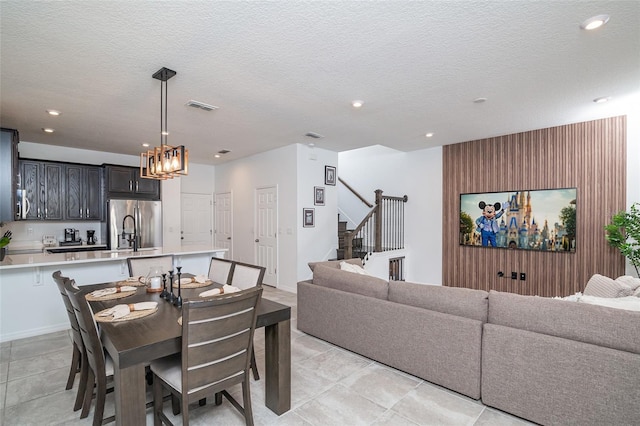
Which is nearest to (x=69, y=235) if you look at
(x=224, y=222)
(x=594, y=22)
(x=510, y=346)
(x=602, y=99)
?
(x=224, y=222)

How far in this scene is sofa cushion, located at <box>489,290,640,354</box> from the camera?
71.1 inches

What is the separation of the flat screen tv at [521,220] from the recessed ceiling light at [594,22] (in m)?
3.13

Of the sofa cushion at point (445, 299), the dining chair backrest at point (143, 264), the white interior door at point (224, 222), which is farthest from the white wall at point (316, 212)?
the sofa cushion at point (445, 299)

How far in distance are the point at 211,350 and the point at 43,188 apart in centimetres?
566

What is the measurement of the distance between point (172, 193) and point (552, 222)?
23.8 ft

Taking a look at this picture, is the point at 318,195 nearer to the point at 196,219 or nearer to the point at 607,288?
the point at 196,219

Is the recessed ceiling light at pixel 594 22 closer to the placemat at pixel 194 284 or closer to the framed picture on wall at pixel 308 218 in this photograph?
the placemat at pixel 194 284

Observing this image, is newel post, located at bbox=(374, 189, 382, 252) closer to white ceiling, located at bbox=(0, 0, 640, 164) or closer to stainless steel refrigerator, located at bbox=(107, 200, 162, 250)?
white ceiling, located at bbox=(0, 0, 640, 164)

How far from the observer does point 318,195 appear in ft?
19.8

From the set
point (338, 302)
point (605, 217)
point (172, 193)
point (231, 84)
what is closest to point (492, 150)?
point (605, 217)

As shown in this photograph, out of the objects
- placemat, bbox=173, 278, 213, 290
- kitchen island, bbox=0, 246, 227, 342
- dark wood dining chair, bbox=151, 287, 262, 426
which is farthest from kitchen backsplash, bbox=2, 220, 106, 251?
dark wood dining chair, bbox=151, 287, 262, 426

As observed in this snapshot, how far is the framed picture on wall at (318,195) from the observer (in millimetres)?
5972

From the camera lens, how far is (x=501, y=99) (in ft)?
11.7

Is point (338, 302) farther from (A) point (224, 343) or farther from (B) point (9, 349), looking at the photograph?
(B) point (9, 349)
